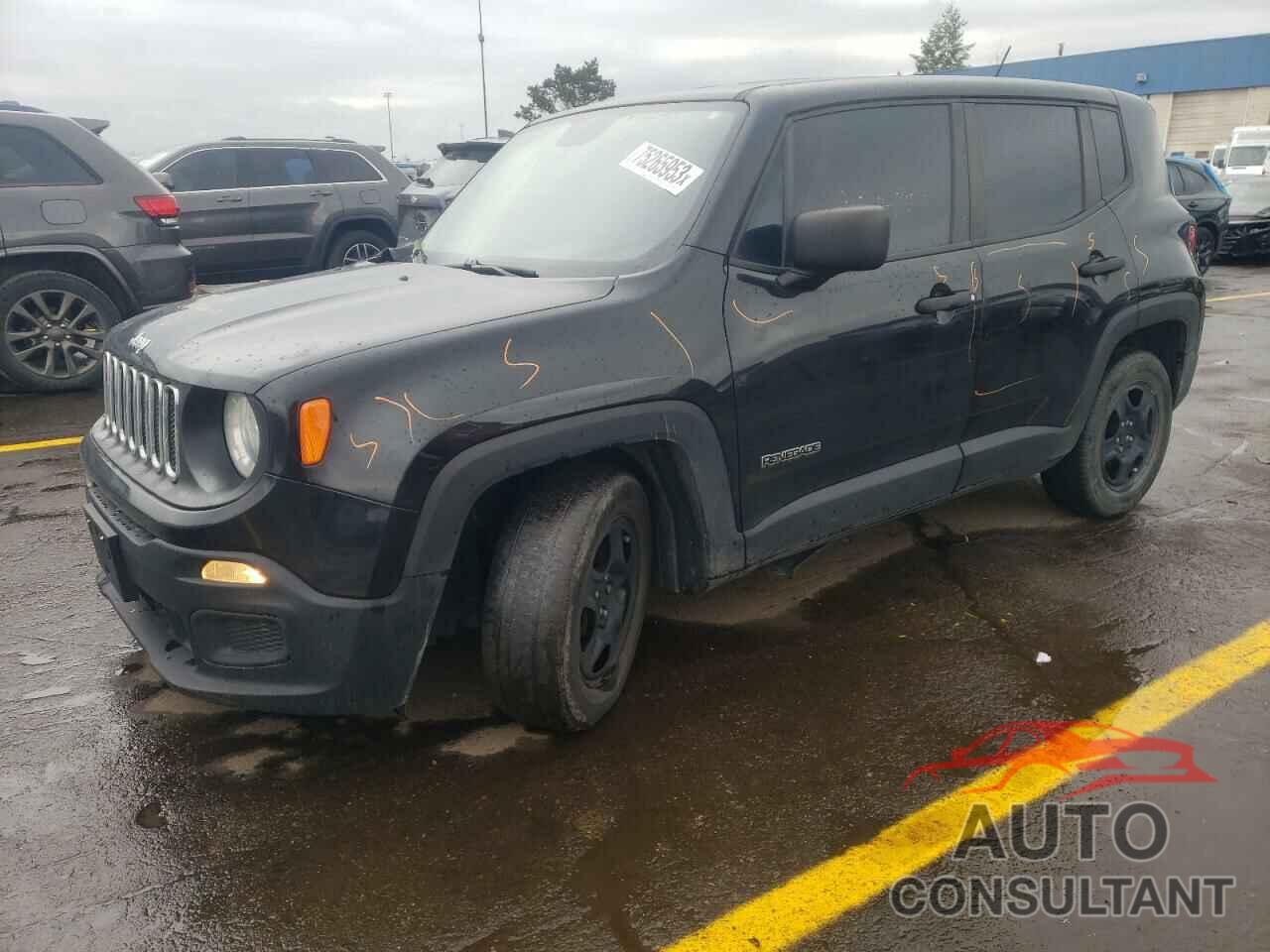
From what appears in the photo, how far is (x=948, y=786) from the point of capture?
9.02 ft

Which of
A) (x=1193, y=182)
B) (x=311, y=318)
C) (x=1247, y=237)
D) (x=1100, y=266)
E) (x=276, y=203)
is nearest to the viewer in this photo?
(x=311, y=318)

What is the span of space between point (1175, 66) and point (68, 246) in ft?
163

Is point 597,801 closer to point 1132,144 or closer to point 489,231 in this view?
point 489,231

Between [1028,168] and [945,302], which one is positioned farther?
[1028,168]

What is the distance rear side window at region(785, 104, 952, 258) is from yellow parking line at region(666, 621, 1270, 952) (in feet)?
5.37

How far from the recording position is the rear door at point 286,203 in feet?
36.7

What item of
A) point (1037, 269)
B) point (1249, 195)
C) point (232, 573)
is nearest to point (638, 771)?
point (232, 573)

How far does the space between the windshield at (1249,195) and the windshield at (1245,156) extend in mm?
7630

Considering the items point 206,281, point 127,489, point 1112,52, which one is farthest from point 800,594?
point 1112,52

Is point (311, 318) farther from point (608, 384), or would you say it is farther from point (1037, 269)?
point (1037, 269)

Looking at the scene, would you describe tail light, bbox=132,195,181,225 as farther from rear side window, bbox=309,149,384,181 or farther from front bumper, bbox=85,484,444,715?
front bumper, bbox=85,484,444,715

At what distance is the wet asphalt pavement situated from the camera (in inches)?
90.0

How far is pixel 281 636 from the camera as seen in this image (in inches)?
98.7

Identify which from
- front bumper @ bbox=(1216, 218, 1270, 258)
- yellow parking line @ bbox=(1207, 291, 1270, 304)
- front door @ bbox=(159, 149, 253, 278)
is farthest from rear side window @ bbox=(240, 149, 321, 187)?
front bumper @ bbox=(1216, 218, 1270, 258)
